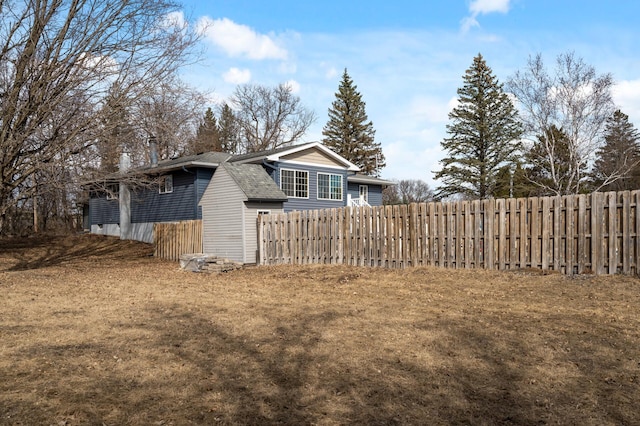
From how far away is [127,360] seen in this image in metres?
5.60

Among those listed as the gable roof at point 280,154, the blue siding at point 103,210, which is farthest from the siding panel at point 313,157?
the blue siding at point 103,210

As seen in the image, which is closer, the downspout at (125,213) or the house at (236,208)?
the house at (236,208)

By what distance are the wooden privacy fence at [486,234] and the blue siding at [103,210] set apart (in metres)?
18.2

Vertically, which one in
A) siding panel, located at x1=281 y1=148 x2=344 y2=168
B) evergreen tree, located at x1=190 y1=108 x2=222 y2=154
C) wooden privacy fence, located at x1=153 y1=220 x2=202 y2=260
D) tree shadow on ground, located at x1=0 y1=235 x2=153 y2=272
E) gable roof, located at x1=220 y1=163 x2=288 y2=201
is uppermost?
evergreen tree, located at x1=190 y1=108 x2=222 y2=154

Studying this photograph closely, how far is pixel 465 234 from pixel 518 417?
30.2 ft

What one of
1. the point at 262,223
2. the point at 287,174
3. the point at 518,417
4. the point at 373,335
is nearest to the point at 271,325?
the point at 373,335

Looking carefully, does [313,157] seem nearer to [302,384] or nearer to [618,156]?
[302,384]

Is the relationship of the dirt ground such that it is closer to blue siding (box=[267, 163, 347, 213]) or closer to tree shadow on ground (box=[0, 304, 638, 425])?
tree shadow on ground (box=[0, 304, 638, 425])

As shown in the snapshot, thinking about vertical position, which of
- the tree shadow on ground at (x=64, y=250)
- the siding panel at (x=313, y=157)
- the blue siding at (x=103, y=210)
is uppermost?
the siding panel at (x=313, y=157)

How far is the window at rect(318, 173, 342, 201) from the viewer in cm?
2811

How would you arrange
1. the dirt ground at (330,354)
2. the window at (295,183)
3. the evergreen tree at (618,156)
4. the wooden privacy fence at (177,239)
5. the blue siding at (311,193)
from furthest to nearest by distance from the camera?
the evergreen tree at (618,156) → the window at (295,183) → the blue siding at (311,193) → the wooden privacy fence at (177,239) → the dirt ground at (330,354)

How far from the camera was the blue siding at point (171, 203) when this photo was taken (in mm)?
25641

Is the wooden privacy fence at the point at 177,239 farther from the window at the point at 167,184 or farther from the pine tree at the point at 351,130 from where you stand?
the pine tree at the point at 351,130

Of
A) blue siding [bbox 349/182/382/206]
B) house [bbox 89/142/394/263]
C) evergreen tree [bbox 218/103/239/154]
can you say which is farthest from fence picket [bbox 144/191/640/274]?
evergreen tree [bbox 218/103/239/154]
